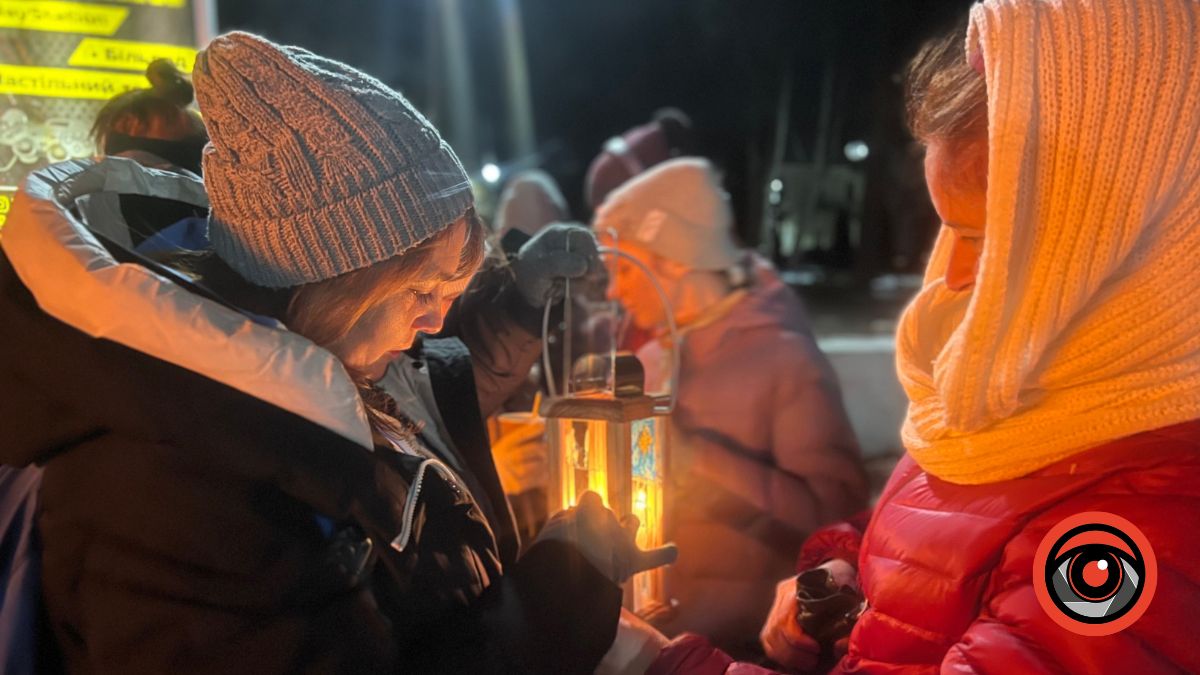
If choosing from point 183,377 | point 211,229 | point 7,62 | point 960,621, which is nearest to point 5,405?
point 183,377

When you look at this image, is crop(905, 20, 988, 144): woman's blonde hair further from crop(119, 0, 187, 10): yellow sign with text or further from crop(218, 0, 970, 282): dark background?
crop(218, 0, 970, 282): dark background

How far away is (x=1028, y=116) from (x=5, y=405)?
4.28 ft

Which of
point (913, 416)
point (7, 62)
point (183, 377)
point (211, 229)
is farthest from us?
point (7, 62)

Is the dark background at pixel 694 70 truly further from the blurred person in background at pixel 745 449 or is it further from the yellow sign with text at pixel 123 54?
the yellow sign with text at pixel 123 54

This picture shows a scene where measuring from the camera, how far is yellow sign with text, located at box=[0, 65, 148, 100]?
1.99 m

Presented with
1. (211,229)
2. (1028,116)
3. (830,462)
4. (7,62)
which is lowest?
(830,462)

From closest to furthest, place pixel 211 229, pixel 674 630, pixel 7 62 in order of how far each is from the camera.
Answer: pixel 211 229 < pixel 7 62 < pixel 674 630

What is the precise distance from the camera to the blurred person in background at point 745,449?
2422mm

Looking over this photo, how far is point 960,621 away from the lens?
44.0 inches

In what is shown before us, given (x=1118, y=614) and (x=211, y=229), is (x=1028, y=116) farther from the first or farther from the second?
(x=211, y=229)

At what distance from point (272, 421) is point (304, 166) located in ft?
1.12

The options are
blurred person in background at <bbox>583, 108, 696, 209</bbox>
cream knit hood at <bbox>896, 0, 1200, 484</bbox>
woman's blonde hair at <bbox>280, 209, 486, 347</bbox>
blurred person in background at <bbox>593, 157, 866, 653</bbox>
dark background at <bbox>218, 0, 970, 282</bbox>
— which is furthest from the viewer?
dark background at <bbox>218, 0, 970, 282</bbox>

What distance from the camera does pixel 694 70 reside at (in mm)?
13883

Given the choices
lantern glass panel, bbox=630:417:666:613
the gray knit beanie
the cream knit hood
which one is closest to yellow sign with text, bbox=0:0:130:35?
the gray knit beanie
